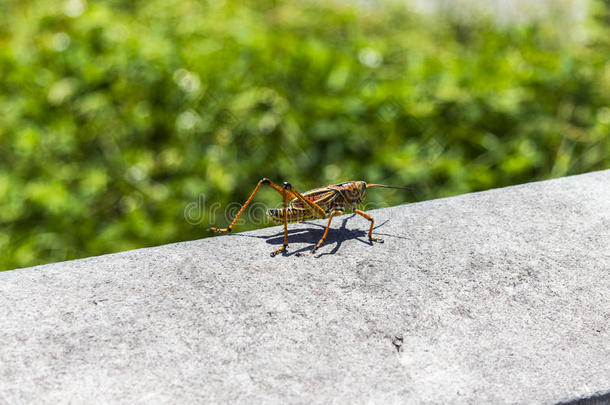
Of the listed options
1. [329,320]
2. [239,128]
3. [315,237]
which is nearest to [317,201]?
[315,237]

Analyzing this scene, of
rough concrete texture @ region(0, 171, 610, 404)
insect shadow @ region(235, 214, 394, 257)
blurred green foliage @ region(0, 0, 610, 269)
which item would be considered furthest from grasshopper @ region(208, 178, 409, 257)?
blurred green foliage @ region(0, 0, 610, 269)

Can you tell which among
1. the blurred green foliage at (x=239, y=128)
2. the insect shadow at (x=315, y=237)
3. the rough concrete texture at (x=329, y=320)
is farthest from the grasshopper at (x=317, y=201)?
the blurred green foliage at (x=239, y=128)

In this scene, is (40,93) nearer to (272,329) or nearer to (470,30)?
(272,329)


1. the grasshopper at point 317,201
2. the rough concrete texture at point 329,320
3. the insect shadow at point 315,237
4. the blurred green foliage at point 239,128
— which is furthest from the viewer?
the blurred green foliage at point 239,128

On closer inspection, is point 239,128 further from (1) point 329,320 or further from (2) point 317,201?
(1) point 329,320

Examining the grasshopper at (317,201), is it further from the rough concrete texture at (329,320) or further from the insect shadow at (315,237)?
the rough concrete texture at (329,320)
